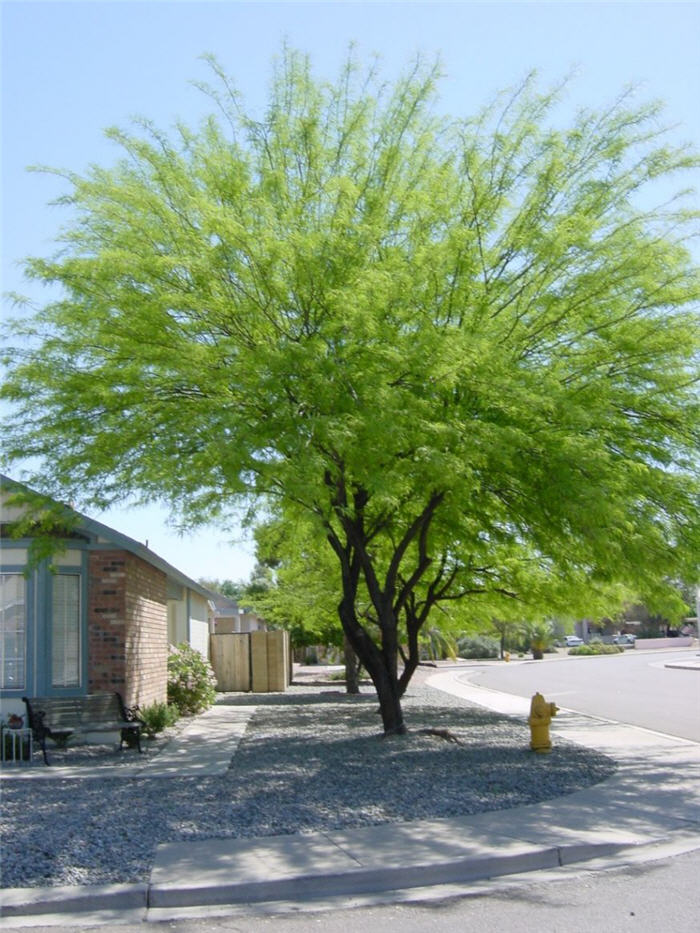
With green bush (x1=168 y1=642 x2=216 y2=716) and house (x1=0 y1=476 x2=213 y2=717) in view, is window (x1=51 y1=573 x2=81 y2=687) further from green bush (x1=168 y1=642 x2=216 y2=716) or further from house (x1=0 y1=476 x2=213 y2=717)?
green bush (x1=168 y1=642 x2=216 y2=716)

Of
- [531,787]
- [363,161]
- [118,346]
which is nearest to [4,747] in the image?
[118,346]

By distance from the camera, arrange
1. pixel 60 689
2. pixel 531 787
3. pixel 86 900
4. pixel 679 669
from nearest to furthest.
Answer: pixel 86 900 < pixel 531 787 < pixel 60 689 < pixel 679 669

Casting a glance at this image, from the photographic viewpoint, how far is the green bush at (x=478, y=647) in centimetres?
6234

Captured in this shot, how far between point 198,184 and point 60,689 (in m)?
7.47

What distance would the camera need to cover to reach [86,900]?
6895 mm

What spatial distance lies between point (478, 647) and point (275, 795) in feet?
176

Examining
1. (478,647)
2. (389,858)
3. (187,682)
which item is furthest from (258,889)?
(478,647)

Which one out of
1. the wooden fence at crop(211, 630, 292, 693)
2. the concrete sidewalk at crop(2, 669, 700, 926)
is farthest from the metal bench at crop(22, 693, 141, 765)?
the wooden fence at crop(211, 630, 292, 693)

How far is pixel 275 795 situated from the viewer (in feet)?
34.4

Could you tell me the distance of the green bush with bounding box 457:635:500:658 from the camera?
6234cm

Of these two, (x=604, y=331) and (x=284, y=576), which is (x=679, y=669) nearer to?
(x=284, y=576)

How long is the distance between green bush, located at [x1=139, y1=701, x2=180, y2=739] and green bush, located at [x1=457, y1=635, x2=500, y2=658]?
4683 cm

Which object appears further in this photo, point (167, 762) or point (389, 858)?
point (167, 762)

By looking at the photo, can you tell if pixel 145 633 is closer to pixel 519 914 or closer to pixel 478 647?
pixel 519 914
